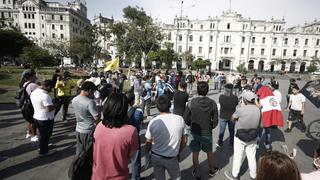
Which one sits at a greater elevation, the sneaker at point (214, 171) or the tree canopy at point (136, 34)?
the tree canopy at point (136, 34)

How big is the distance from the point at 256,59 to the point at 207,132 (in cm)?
7088

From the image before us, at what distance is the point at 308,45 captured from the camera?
2606 inches

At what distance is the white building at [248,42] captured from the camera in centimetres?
6594

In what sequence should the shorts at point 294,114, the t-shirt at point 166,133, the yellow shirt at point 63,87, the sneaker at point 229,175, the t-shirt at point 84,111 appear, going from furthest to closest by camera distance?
the yellow shirt at point 63,87 < the shorts at point 294,114 < the sneaker at point 229,175 < the t-shirt at point 84,111 < the t-shirt at point 166,133

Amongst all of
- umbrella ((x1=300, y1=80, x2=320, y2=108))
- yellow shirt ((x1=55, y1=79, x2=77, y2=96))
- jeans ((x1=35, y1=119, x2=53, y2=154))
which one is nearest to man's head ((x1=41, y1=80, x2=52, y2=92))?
jeans ((x1=35, y1=119, x2=53, y2=154))

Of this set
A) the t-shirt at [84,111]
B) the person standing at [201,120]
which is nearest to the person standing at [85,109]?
the t-shirt at [84,111]

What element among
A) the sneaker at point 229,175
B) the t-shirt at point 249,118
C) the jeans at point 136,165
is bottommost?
the sneaker at point 229,175

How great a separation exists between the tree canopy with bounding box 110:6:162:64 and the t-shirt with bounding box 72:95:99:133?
99.8 feet

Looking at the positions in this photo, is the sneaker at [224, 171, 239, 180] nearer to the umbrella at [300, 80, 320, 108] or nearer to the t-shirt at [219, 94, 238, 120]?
the t-shirt at [219, 94, 238, 120]

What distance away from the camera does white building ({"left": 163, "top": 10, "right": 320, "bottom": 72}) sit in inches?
2596

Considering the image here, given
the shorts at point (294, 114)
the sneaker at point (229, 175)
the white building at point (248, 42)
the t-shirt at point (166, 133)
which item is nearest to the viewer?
the t-shirt at point (166, 133)

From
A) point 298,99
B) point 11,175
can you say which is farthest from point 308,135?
point 11,175

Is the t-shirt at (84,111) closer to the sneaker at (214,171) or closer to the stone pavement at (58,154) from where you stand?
the stone pavement at (58,154)

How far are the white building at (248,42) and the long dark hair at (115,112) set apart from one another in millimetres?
65140
